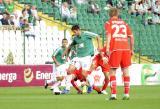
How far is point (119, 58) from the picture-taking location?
1797 centimetres

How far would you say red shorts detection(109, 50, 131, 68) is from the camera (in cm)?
1792

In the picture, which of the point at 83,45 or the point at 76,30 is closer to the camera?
the point at 76,30

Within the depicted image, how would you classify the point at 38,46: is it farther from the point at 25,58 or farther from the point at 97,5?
the point at 97,5

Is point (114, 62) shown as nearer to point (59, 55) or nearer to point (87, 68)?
point (87, 68)

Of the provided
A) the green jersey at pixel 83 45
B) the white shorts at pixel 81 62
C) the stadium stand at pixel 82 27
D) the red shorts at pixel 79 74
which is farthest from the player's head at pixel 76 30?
the stadium stand at pixel 82 27

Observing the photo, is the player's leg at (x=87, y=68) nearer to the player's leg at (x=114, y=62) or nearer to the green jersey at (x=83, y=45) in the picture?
the green jersey at (x=83, y=45)

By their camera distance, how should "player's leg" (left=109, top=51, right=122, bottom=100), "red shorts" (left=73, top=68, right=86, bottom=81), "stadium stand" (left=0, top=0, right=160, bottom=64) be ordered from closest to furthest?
"player's leg" (left=109, top=51, right=122, bottom=100)
"red shorts" (left=73, top=68, right=86, bottom=81)
"stadium stand" (left=0, top=0, right=160, bottom=64)

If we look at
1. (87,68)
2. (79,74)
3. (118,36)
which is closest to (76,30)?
(87,68)

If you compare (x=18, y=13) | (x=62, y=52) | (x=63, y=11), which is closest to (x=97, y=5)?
(x=63, y=11)

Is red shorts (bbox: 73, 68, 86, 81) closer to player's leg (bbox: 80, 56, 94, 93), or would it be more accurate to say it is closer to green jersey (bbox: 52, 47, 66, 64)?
player's leg (bbox: 80, 56, 94, 93)

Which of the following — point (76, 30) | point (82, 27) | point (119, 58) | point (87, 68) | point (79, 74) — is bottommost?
point (79, 74)

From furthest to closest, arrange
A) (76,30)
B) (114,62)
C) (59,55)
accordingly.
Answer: (59,55) → (76,30) → (114,62)

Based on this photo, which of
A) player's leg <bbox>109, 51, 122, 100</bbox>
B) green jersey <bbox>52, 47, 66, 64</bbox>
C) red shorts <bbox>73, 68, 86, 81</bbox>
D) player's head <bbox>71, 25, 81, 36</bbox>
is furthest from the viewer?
green jersey <bbox>52, 47, 66, 64</bbox>

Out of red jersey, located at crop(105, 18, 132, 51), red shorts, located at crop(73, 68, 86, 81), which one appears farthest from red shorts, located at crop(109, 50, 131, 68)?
red shorts, located at crop(73, 68, 86, 81)
